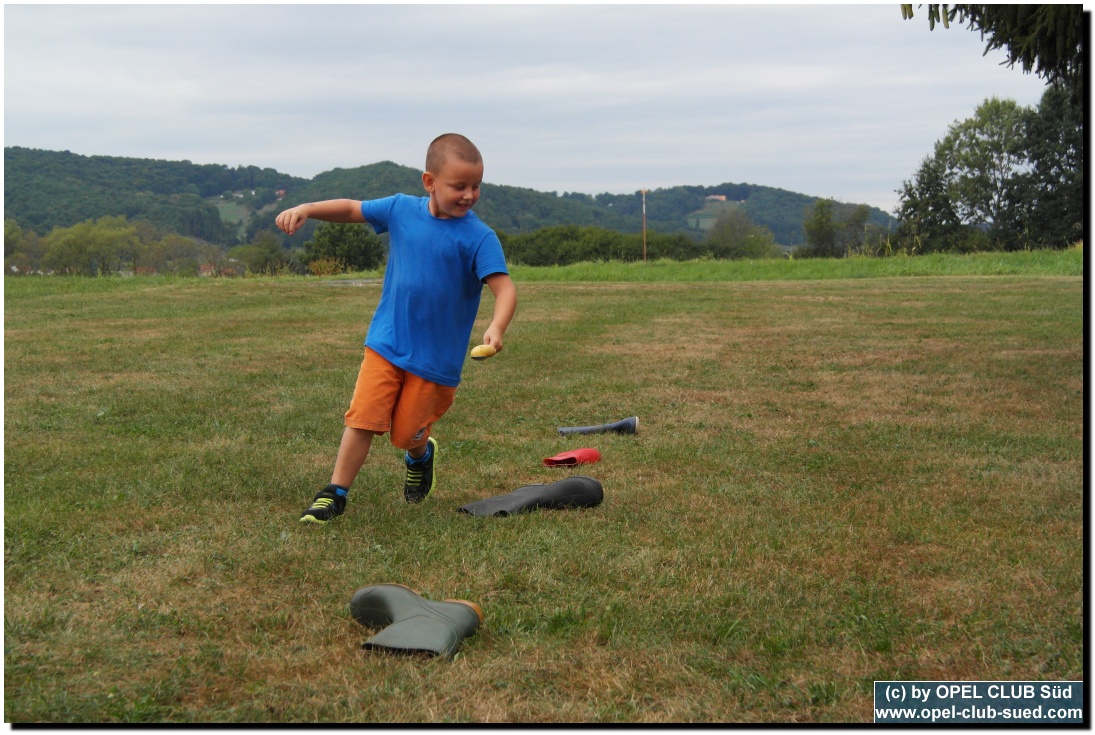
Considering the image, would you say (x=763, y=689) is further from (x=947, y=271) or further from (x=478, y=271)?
(x=947, y=271)

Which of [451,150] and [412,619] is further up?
[451,150]

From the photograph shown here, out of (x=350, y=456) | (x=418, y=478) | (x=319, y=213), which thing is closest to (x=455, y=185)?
(x=319, y=213)

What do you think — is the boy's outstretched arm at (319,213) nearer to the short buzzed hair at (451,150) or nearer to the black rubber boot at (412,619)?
the short buzzed hair at (451,150)

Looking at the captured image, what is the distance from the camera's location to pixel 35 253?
26.2 meters

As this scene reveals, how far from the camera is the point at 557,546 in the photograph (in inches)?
153

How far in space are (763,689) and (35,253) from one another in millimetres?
27531

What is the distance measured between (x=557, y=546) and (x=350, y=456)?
3.63 ft

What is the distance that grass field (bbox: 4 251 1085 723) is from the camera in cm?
268

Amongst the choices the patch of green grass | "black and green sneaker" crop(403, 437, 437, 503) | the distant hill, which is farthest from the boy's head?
the distant hill

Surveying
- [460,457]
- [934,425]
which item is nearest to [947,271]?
[934,425]

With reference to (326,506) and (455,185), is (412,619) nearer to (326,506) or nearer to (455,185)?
(326,506)

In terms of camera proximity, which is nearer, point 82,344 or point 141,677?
point 141,677

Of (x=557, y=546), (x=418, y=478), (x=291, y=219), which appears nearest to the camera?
(x=557, y=546)

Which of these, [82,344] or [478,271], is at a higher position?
[478,271]
